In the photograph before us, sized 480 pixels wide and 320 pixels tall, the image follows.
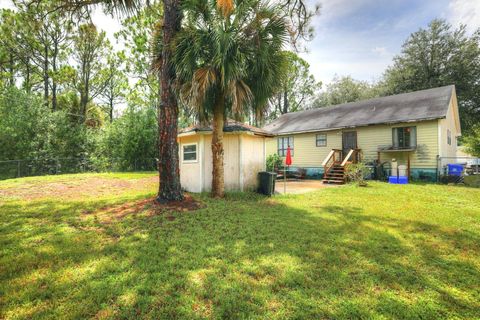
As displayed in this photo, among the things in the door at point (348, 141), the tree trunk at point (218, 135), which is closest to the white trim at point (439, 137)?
the door at point (348, 141)

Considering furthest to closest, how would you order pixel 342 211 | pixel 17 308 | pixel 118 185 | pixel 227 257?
pixel 118 185 → pixel 342 211 → pixel 227 257 → pixel 17 308

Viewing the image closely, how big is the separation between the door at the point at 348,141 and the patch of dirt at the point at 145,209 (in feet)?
38.3

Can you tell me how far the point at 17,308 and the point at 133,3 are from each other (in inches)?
282

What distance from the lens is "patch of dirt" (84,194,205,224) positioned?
5485mm

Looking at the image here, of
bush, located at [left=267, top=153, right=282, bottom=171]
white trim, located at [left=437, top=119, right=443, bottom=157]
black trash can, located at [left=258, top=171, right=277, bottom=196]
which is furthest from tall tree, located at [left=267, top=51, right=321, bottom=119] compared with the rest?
black trash can, located at [left=258, top=171, right=277, bottom=196]

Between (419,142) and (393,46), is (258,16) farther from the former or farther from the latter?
(393,46)

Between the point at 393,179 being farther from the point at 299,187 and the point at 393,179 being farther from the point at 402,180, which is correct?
the point at 299,187

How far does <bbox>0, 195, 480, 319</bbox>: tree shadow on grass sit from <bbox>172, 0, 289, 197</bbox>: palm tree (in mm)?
3697

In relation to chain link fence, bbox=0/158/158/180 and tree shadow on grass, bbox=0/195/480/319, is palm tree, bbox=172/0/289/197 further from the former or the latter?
chain link fence, bbox=0/158/158/180

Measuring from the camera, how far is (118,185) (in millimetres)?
10156

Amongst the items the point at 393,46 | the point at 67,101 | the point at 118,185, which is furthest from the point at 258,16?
the point at 393,46

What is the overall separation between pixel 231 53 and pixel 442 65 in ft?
96.7

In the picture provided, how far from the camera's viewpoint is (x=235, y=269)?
3066mm

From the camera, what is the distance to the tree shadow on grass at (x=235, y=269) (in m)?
2.30
